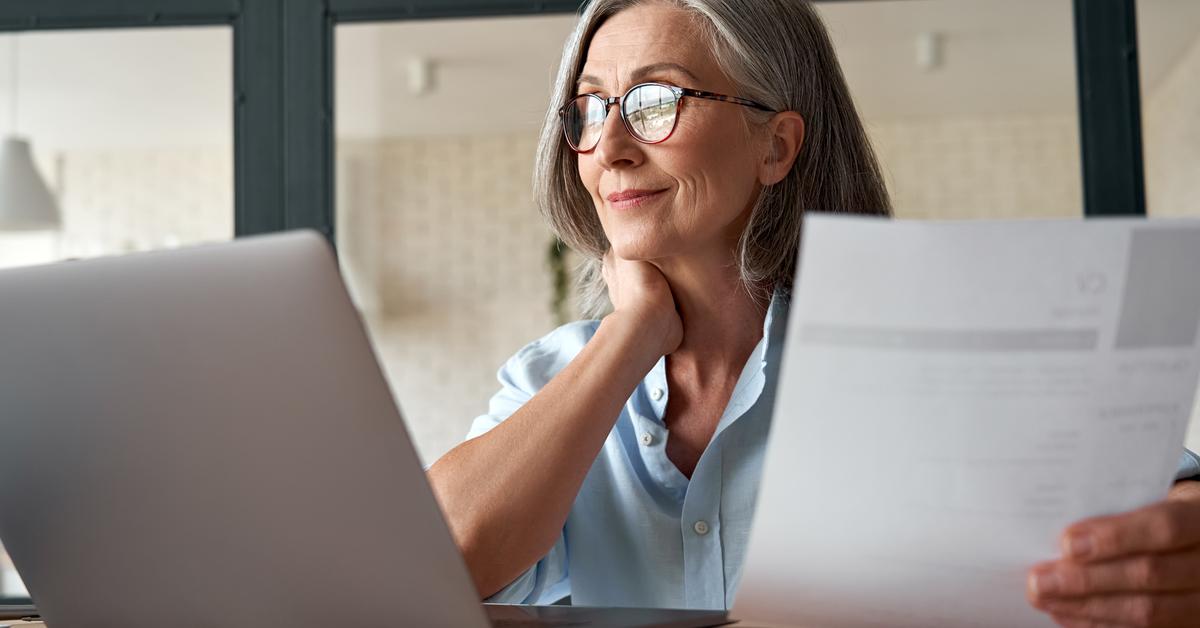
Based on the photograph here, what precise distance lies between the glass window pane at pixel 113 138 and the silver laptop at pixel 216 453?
1.67m

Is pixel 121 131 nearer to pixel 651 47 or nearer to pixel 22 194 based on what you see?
pixel 22 194

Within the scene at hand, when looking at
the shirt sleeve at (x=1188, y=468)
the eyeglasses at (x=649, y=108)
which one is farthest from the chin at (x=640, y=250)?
the shirt sleeve at (x=1188, y=468)

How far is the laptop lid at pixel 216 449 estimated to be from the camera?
60 centimetres

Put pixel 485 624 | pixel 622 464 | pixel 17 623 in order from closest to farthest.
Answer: pixel 485 624
pixel 17 623
pixel 622 464

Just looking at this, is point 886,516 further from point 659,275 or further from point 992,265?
point 659,275

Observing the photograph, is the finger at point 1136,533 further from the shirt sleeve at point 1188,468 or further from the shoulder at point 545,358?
the shoulder at point 545,358

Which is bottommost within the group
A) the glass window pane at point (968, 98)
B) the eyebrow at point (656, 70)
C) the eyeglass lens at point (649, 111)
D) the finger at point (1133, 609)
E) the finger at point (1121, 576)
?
the finger at point (1133, 609)

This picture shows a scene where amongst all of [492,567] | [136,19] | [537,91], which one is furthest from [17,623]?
[537,91]

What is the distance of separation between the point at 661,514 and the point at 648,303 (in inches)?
9.5

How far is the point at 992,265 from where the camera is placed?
54 cm

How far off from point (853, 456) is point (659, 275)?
2.63 feet

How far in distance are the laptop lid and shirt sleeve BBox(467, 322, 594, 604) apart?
561 millimetres

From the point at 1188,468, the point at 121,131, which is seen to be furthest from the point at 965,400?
the point at 121,131

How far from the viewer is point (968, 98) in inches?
205
